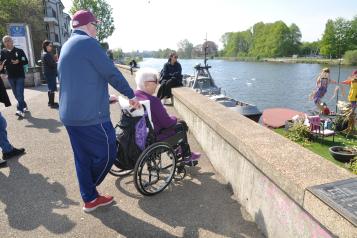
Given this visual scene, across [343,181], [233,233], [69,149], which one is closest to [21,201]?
[69,149]

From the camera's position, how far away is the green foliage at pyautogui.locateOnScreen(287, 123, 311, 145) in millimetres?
10109

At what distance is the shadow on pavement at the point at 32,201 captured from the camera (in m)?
3.08

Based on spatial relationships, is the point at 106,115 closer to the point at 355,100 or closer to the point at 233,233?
the point at 233,233

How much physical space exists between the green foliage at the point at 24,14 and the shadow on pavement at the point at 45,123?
3239 centimetres

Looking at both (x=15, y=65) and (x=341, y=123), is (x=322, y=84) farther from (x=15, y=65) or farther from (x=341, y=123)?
(x=15, y=65)

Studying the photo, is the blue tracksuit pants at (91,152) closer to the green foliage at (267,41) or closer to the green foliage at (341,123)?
the green foliage at (341,123)

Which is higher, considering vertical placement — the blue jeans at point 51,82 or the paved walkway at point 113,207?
the blue jeans at point 51,82

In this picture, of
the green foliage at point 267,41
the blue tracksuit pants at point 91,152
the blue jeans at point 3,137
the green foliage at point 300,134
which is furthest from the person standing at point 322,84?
the green foliage at point 267,41

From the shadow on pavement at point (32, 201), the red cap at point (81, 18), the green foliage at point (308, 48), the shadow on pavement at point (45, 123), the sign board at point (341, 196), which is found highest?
the green foliage at point (308, 48)

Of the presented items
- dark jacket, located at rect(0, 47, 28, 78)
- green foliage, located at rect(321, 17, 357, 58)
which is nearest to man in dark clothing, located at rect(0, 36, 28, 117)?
dark jacket, located at rect(0, 47, 28, 78)

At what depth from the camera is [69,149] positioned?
5.31 m

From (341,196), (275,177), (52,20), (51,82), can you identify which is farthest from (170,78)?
(52,20)

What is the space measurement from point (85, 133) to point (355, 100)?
405 inches

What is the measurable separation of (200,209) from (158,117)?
1.21m
